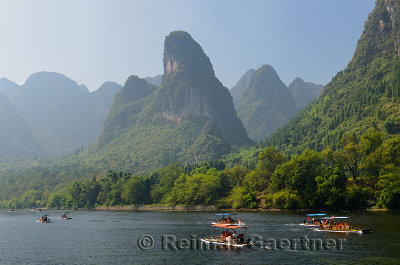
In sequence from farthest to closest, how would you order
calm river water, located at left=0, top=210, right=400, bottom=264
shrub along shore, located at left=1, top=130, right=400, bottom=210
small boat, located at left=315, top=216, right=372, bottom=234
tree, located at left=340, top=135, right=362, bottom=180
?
tree, located at left=340, top=135, right=362, bottom=180 < shrub along shore, located at left=1, top=130, right=400, bottom=210 < small boat, located at left=315, top=216, right=372, bottom=234 < calm river water, located at left=0, top=210, right=400, bottom=264

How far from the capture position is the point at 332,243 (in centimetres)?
6825

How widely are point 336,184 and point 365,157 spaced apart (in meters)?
18.8

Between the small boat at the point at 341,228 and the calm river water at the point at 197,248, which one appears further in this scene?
the small boat at the point at 341,228

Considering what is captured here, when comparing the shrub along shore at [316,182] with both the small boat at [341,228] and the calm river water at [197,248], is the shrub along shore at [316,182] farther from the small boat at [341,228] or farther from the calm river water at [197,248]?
the small boat at [341,228]

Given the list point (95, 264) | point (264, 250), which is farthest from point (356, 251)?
point (95, 264)

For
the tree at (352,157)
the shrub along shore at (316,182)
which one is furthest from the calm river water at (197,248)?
Answer: the tree at (352,157)

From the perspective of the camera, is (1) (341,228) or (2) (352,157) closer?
(1) (341,228)

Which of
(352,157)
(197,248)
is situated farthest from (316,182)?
(197,248)

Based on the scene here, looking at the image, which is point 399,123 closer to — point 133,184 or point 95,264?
point 133,184

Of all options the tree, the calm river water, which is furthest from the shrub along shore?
the calm river water

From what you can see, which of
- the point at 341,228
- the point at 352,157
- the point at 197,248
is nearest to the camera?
the point at 197,248

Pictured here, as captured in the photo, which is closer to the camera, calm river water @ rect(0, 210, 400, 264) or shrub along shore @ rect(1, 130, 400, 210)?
calm river water @ rect(0, 210, 400, 264)

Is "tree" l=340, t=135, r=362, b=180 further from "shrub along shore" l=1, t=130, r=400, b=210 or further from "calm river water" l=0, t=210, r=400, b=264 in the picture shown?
"calm river water" l=0, t=210, r=400, b=264

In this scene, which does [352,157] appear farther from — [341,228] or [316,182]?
[341,228]
